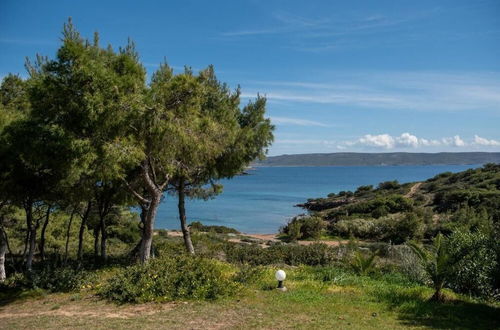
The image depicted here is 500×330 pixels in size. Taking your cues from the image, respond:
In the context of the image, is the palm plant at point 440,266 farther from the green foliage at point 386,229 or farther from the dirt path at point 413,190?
the dirt path at point 413,190

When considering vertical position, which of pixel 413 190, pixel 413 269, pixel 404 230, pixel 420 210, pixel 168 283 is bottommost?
pixel 404 230

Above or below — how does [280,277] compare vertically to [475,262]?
below

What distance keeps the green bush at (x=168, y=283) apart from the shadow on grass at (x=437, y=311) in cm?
391

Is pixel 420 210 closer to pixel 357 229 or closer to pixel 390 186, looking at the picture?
pixel 357 229

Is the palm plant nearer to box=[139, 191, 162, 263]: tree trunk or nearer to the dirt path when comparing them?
box=[139, 191, 162, 263]: tree trunk

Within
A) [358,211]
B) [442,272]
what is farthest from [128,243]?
[358,211]

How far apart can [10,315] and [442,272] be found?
1004cm

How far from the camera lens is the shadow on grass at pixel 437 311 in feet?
28.2

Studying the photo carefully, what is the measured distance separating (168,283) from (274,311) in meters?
2.85

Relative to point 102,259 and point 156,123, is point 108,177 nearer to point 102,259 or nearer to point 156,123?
point 156,123

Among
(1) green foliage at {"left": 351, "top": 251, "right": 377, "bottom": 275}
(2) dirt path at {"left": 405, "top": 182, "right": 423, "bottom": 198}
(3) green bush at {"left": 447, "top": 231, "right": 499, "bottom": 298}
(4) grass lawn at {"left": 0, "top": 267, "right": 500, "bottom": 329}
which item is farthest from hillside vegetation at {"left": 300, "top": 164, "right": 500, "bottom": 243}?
(4) grass lawn at {"left": 0, "top": 267, "right": 500, "bottom": 329}

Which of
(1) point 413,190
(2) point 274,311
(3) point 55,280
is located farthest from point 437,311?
(1) point 413,190

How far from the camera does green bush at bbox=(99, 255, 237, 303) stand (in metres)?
10.2

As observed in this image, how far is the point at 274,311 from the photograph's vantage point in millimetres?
9188
